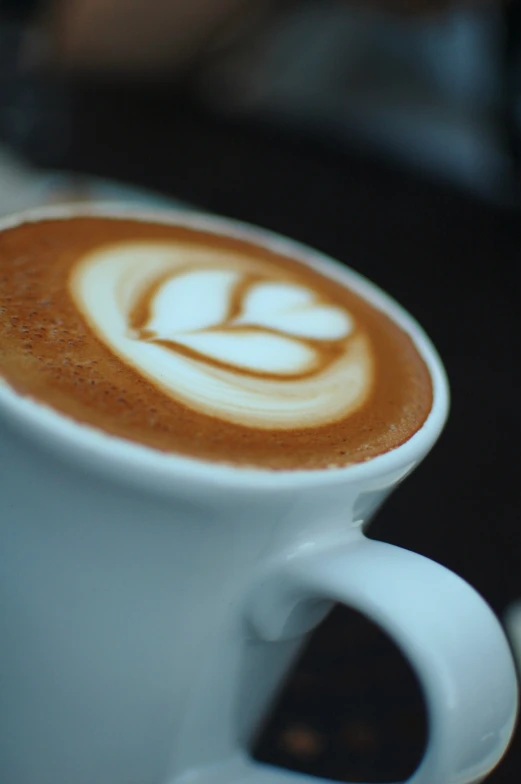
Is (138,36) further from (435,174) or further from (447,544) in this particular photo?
(447,544)

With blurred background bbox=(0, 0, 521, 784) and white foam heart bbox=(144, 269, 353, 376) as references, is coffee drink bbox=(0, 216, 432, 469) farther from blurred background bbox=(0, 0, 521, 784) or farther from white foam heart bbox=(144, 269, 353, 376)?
blurred background bbox=(0, 0, 521, 784)

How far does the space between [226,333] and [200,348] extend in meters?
0.04

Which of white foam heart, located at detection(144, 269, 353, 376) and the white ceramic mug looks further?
white foam heart, located at detection(144, 269, 353, 376)

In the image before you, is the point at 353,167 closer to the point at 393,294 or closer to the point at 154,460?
the point at 393,294

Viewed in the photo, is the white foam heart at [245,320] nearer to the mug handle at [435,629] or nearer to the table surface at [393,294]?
the mug handle at [435,629]

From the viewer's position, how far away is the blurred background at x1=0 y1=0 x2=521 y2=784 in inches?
25.5

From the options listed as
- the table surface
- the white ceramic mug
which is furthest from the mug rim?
the table surface

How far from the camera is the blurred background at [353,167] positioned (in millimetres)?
647

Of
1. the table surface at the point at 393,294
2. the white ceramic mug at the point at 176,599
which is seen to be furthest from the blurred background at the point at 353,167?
the white ceramic mug at the point at 176,599

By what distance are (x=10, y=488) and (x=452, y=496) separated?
1.78 ft

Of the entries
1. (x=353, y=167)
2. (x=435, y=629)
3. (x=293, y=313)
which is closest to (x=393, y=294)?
(x=353, y=167)

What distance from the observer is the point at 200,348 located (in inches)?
19.2

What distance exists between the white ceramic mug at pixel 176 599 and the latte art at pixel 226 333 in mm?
68

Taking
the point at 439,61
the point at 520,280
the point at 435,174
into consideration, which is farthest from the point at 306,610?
the point at 439,61
